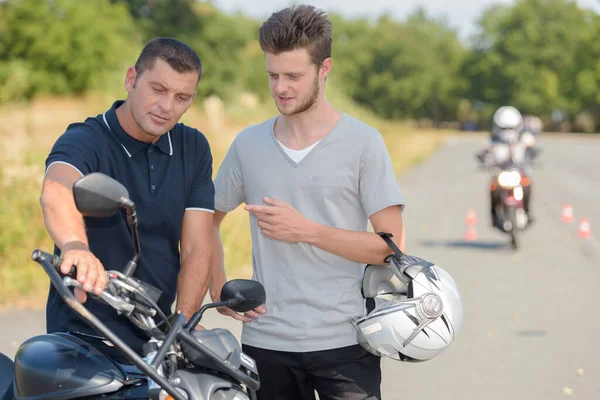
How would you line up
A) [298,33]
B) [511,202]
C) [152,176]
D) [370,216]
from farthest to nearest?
[511,202], [370,216], [298,33], [152,176]

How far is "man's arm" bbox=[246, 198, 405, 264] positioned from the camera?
136 inches

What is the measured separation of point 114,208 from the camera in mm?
2545

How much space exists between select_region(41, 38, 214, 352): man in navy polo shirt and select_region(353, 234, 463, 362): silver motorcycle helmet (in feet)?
2.05

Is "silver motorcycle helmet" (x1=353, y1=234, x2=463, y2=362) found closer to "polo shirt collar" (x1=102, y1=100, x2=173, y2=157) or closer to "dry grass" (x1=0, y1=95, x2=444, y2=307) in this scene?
"polo shirt collar" (x1=102, y1=100, x2=173, y2=157)

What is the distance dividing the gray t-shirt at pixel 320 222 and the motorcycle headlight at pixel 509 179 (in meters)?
10.0

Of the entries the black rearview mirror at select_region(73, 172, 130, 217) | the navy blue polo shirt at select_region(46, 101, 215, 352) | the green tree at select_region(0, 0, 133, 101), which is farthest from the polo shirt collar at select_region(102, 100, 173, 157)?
the green tree at select_region(0, 0, 133, 101)

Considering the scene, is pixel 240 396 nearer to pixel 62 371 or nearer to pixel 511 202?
pixel 62 371

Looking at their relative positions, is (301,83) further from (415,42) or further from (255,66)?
(415,42)

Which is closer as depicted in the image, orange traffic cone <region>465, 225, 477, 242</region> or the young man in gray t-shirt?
the young man in gray t-shirt

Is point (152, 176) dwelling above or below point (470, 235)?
above

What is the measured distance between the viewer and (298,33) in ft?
11.6

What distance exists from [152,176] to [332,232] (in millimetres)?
669

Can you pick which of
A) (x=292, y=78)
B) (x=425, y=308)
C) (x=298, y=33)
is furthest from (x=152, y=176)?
(x=425, y=308)

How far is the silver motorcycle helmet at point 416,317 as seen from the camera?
3328 millimetres
